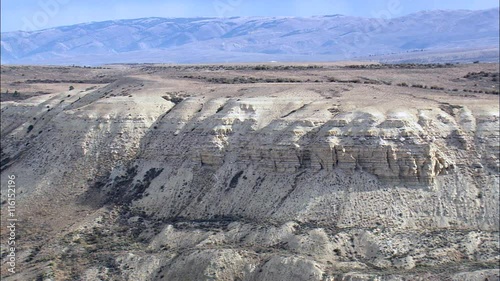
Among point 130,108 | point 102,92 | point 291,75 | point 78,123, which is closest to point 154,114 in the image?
point 130,108

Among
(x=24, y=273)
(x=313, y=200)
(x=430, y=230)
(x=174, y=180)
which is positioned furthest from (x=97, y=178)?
(x=430, y=230)

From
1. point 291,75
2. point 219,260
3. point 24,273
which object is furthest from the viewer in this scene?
point 291,75

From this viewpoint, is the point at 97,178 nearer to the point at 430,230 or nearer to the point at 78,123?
the point at 78,123

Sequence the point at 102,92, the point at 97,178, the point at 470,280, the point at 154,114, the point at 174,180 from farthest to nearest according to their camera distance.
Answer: the point at 102,92, the point at 154,114, the point at 97,178, the point at 174,180, the point at 470,280

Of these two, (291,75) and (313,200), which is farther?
(291,75)

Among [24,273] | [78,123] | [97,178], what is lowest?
[24,273]

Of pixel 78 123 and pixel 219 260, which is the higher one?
pixel 78 123
